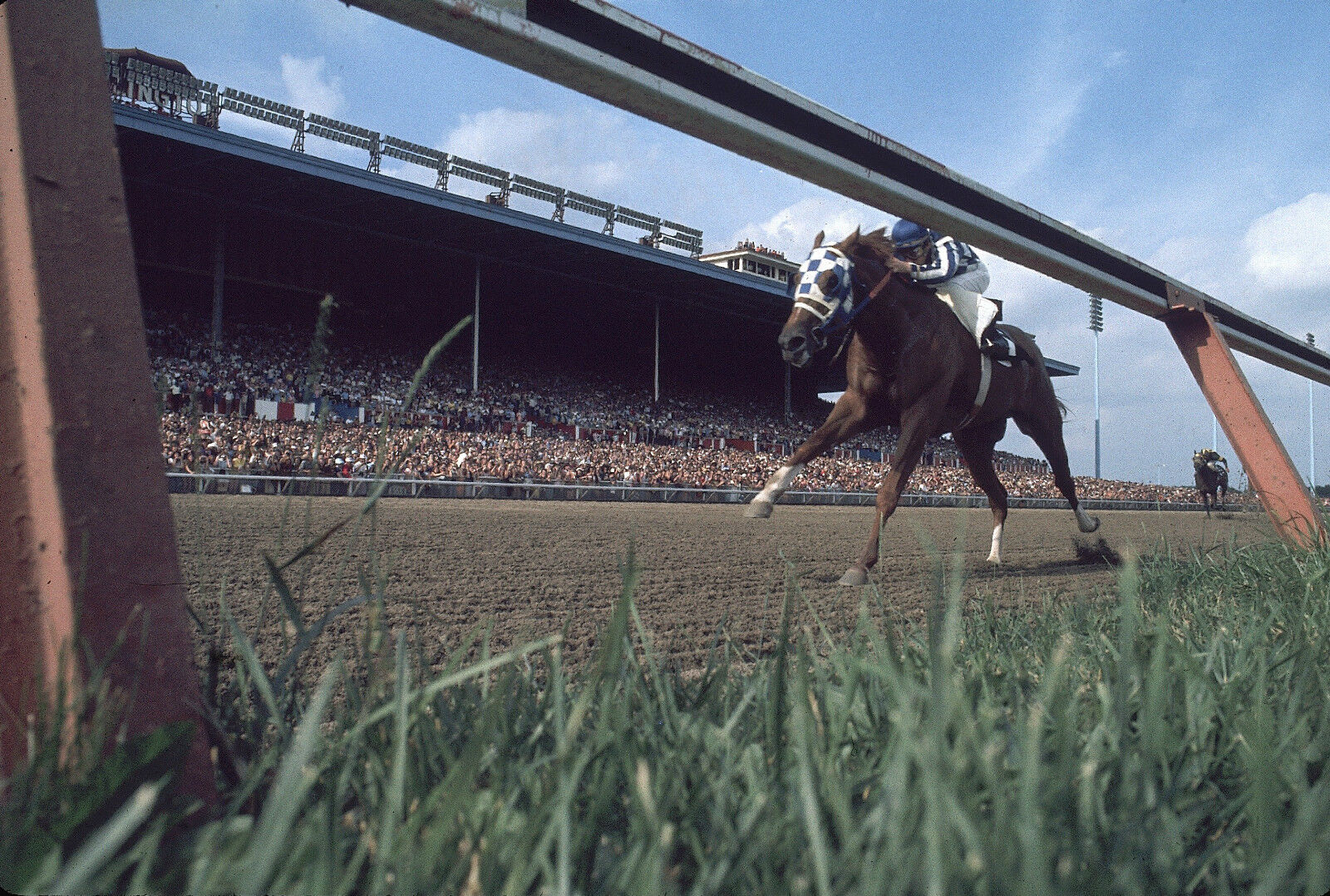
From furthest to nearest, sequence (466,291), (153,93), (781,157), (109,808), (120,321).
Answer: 1. (466,291)
2. (153,93)
3. (781,157)
4. (120,321)
5. (109,808)

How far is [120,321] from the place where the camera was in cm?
108

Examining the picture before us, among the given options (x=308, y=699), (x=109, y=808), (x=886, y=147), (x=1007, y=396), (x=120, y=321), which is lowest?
(x=308, y=699)

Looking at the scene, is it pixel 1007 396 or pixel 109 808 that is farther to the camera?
pixel 1007 396

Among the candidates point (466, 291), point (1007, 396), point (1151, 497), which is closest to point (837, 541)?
point (1007, 396)

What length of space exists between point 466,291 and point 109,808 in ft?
109

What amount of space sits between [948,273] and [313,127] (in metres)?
29.0

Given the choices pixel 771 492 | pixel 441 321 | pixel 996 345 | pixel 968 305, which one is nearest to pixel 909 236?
pixel 968 305

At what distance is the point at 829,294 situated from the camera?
16.2 feet

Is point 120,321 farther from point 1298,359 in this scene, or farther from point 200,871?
point 1298,359

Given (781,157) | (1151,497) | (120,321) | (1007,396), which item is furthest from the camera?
(1151,497)

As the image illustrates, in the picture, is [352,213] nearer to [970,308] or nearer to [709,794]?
[970,308]

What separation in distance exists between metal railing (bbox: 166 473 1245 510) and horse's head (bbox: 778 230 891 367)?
262 inches

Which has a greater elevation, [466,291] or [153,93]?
[153,93]

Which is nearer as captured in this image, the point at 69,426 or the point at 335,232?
the point at 69,426
